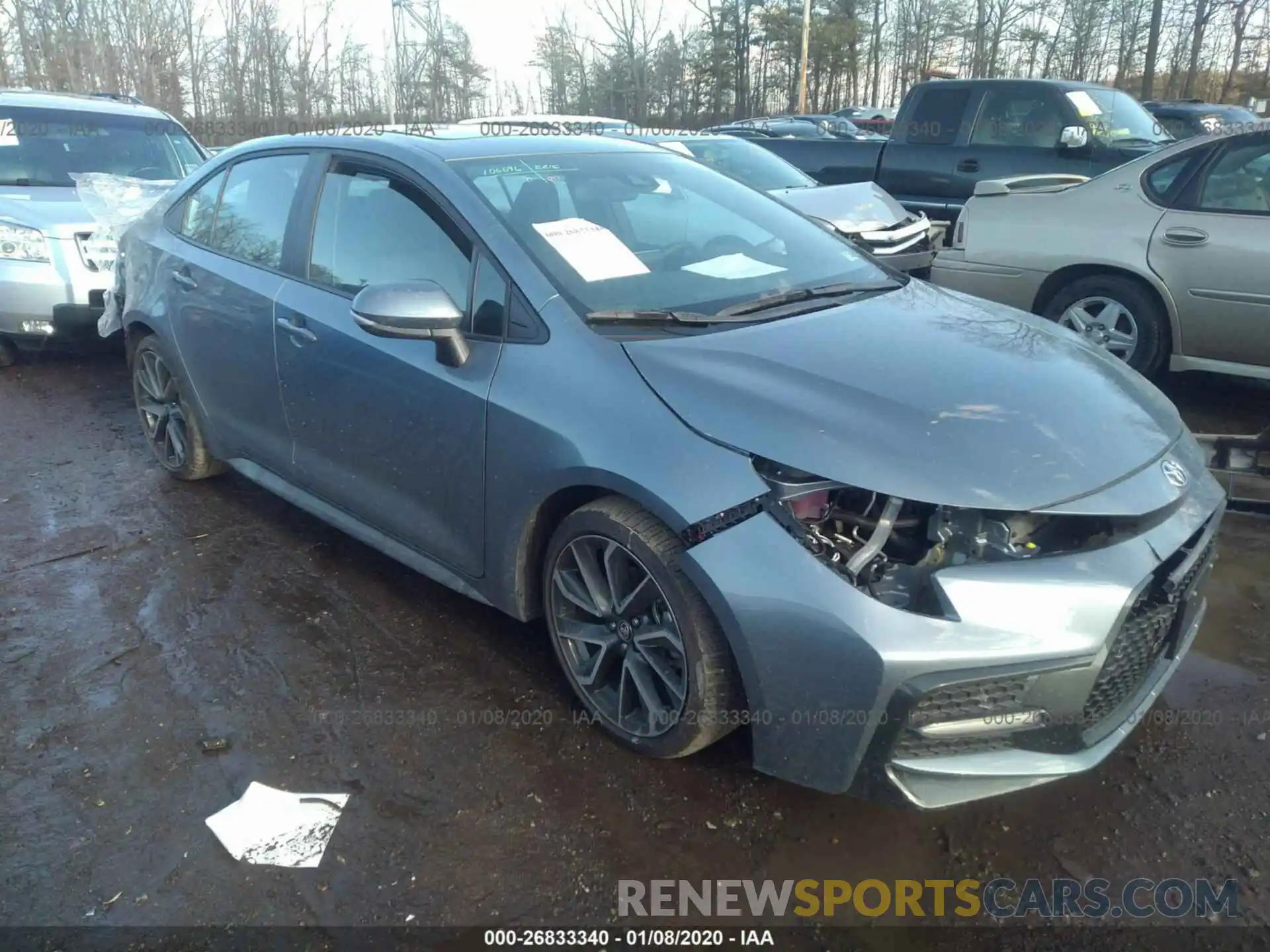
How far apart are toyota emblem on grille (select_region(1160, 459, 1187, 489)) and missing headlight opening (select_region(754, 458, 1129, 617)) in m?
0.29

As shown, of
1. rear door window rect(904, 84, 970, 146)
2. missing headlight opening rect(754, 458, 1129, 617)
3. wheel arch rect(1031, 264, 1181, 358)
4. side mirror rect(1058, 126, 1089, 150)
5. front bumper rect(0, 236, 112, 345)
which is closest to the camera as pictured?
missing headlight opening rect(754, 458, 1129, 617)

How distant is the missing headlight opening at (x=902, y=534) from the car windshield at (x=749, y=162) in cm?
627

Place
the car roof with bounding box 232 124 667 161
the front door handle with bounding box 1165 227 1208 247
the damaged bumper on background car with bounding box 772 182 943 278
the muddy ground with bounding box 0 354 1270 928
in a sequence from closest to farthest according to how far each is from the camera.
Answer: the muddy ground with bounding box 0 354 1270 928
the car roof with bounding box 232 124 667 161
the front door handle with bounding box 1165 227 1208 247
the damaged bumper on background car with bounding box 772 182 943 278

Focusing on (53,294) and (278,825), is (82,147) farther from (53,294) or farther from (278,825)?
(278,825)

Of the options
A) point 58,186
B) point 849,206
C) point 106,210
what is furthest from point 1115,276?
point 58,186

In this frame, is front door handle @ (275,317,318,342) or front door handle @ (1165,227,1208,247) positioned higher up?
front door handle @ (1165,227,1208,247)

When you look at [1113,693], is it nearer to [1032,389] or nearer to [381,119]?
[1032,389]

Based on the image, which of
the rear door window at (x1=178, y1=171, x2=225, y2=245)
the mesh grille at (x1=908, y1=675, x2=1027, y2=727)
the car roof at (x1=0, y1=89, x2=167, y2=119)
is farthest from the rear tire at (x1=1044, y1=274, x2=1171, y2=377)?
the car roof at (x1=0, y1=89, x2=167, y2=119)

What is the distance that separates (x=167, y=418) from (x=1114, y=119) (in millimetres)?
8476

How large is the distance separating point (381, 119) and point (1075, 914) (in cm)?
2475

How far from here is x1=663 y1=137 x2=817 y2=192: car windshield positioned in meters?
8.31

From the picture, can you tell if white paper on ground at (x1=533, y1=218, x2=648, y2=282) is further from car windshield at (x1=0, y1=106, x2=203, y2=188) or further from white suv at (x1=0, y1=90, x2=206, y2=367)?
car windshield at (x1=0, y1=106, x2=203, y2=188)

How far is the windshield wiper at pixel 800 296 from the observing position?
2.96 m

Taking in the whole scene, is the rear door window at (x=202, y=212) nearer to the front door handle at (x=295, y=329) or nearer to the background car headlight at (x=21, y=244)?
the front door handle at (x=295, y=329)
